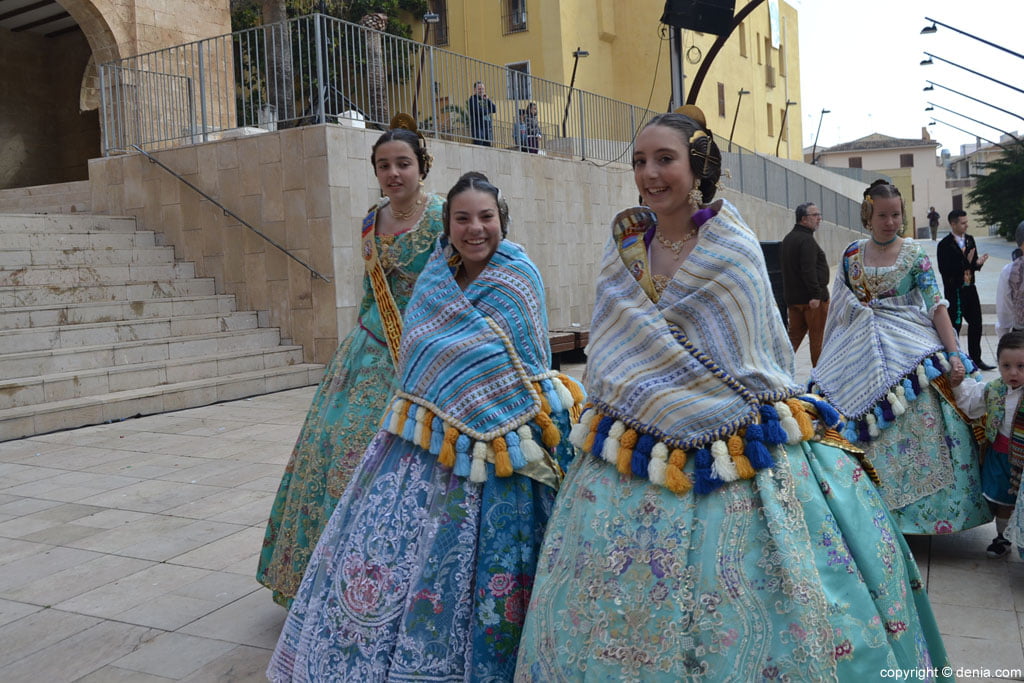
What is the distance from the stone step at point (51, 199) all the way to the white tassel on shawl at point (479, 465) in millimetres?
11555

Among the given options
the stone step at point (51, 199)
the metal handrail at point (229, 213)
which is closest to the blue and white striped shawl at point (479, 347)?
the metal handrail at point (229, 213)

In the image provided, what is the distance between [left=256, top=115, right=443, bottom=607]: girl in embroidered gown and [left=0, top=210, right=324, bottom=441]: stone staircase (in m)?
5.06

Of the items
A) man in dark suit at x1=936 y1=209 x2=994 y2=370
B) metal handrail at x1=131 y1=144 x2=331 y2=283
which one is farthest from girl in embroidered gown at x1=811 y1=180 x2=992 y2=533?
metal handrail at x1=131 y1=144 x2=331 y2=283

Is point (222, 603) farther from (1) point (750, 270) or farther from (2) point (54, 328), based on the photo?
(2) point (54, 328)

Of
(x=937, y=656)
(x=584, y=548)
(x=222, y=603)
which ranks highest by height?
(x=584, y=548)

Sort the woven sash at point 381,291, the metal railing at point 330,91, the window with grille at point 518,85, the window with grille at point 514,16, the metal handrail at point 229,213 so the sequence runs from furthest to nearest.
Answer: the window with grille at point 514,16, the window with grille at point 518,85, the metal railing at point 330,91, the metal handrail at point 229,213, the woven sash at point 381,291

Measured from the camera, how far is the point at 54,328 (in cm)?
889

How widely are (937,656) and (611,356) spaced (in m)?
1.18

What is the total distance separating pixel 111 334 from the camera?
9.38 meters

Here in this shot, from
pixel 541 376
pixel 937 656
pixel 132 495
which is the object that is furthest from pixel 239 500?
pixel 937 656

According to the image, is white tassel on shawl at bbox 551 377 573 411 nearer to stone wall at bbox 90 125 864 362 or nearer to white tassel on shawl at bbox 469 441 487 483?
white tassel on shawl at bbox 469 441 487 483

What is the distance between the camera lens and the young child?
4.26m

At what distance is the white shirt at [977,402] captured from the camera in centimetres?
433

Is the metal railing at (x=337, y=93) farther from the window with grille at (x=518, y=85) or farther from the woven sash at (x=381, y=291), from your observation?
the woven sash at (x=381, y=291)
